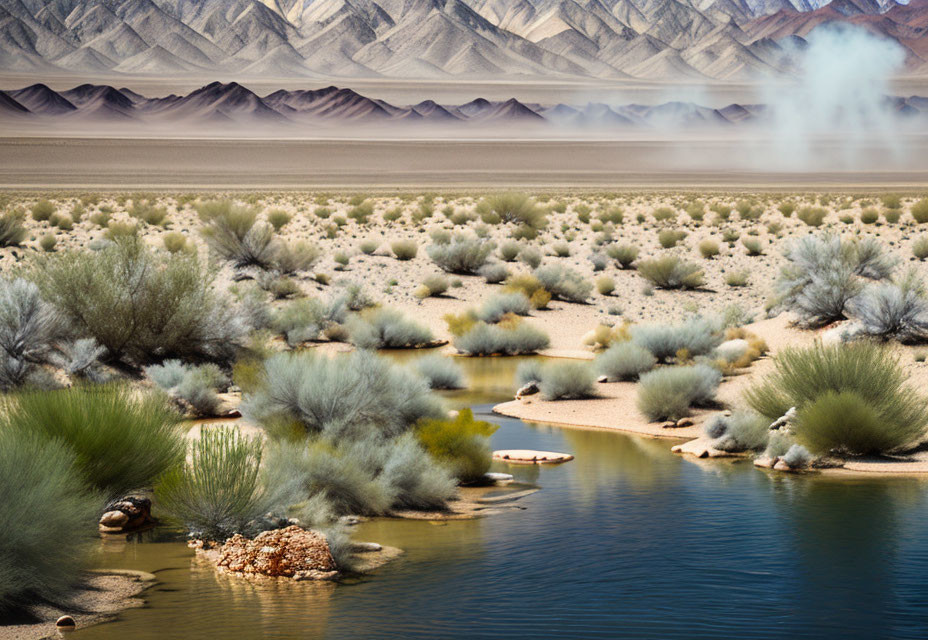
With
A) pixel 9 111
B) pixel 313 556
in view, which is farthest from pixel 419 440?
pixel 9 111

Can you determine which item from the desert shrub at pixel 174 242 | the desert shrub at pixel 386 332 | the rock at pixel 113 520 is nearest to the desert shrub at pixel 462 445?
the rock at pixel 113 520

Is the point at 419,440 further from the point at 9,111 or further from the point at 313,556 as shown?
the point at 9,111

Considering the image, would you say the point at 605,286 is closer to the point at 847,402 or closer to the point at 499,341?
the point at 499,341

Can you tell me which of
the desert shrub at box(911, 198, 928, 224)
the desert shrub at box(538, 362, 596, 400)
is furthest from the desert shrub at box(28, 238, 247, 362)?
the desert shrub at box(911, 198, 928, 224)

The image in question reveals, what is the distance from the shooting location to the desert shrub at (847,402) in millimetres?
15211

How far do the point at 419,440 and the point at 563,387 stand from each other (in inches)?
237

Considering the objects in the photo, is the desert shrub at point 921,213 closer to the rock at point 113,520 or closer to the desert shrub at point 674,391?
the desert shrub at point 674,391

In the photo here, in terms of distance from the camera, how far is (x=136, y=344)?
784 inches

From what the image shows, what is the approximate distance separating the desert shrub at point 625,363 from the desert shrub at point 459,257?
1406 cm

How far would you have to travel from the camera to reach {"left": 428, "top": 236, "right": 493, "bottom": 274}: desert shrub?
35.4 meters

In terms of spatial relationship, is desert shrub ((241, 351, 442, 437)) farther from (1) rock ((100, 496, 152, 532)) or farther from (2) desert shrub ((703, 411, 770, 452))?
(2) desert shrub ((703, 411, 770, 452))

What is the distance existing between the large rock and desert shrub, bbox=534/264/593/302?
2150 cm

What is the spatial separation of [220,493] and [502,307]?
60.8ft

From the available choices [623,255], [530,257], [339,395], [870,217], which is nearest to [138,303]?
[339,395]
